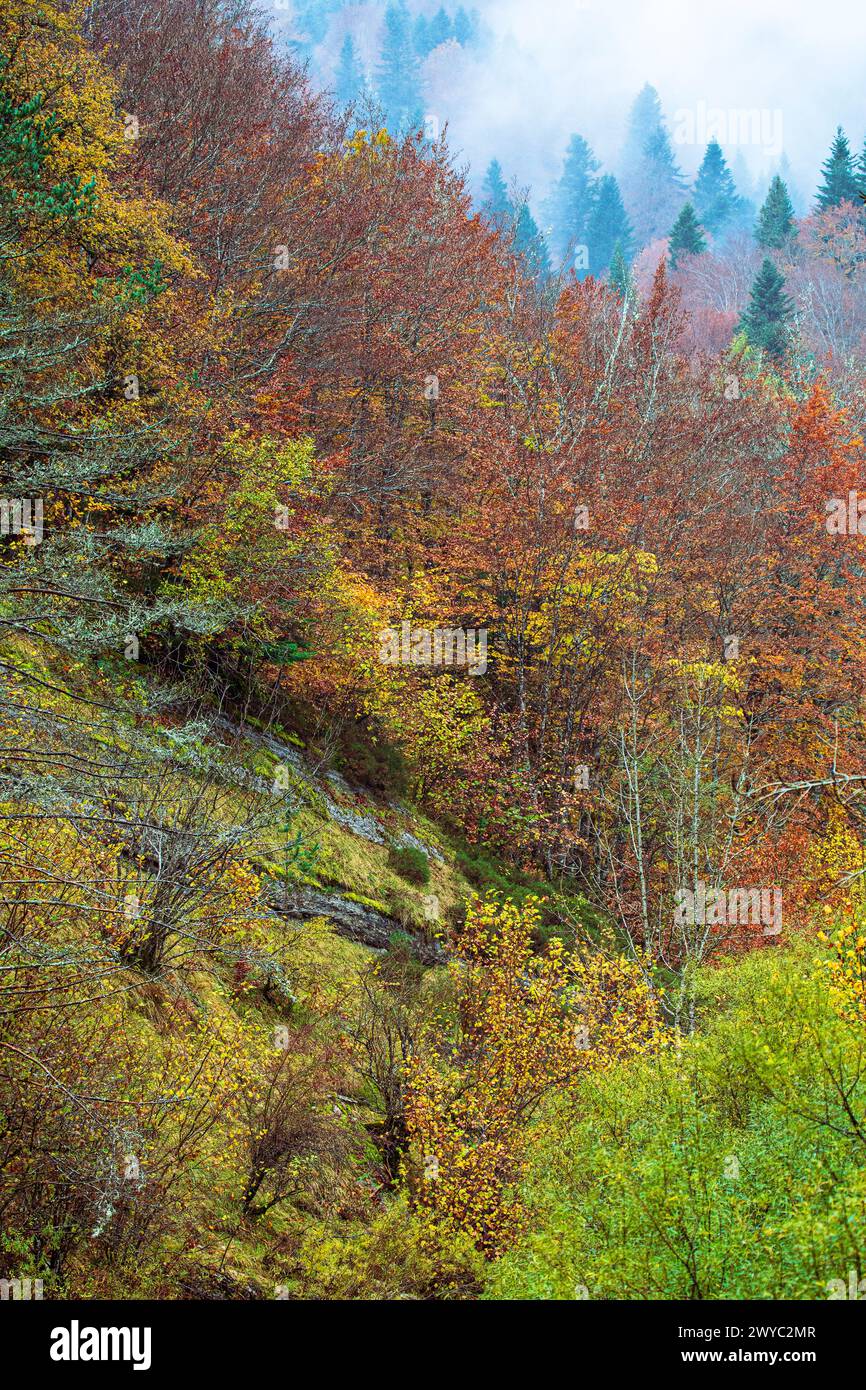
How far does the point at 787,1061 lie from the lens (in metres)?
7.35

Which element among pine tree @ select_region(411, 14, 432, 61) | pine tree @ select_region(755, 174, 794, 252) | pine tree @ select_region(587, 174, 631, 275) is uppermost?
pine tree @ select_region(411, 14, 432, 61)

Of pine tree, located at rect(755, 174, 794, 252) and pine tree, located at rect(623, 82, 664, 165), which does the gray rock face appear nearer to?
pine tree, located at rect(755, 174, 794, 252)

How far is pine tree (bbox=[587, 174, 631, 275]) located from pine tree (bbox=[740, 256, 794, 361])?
4626 cm

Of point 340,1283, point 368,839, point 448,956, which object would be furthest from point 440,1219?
point 368,839

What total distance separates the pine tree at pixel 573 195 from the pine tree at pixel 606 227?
30.2ft

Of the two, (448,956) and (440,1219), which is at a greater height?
(448,956)

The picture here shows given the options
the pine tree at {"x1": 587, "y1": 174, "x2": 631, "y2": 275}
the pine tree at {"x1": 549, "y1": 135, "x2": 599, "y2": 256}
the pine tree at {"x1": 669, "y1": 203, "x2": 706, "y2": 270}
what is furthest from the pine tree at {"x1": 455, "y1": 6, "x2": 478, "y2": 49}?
the pine tree at {"x1": 669, "y1": 203, "x2": 706, "y2": 270}

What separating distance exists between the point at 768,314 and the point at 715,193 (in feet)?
239

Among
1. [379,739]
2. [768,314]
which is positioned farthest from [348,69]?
[379,739]

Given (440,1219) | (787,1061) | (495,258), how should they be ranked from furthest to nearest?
1. (495,258)
2. (440,1219)
3. (787,1061)

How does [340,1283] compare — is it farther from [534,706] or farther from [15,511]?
[534,706]

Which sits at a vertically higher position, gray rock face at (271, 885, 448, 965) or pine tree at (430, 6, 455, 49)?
pine tree at (430, 6, 455, 49)

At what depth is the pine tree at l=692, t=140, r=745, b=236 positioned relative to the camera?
109250 mm

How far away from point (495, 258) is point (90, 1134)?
98.1 feet
